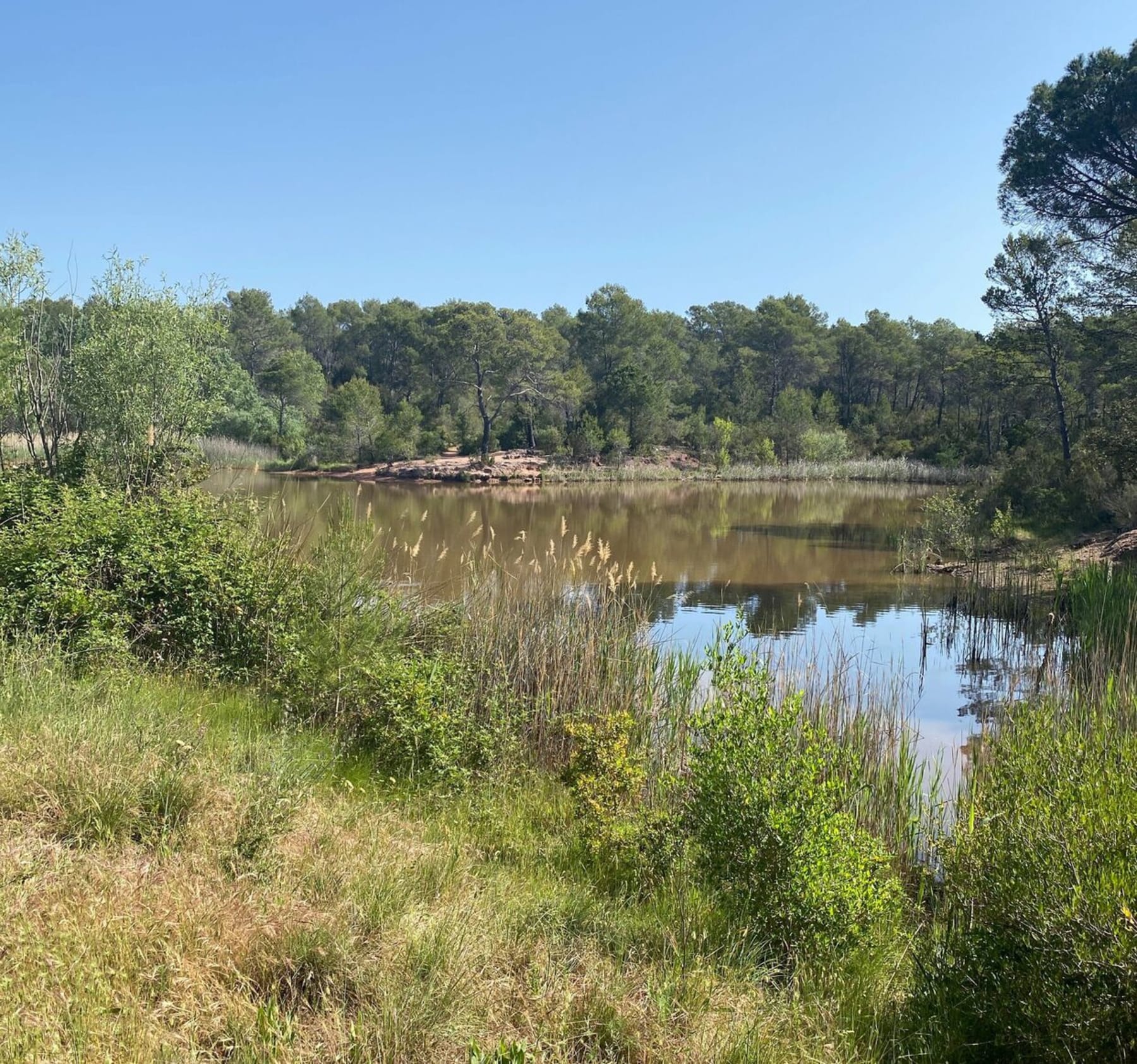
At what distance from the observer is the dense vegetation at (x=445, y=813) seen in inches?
102

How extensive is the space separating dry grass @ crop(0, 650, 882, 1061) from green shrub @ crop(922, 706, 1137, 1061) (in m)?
0.49

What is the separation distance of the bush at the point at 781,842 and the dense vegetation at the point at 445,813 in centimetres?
2

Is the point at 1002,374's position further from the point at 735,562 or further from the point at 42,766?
the point at 42,766

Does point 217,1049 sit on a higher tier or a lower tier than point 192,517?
lower

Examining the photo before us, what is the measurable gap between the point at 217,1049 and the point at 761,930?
203 cm

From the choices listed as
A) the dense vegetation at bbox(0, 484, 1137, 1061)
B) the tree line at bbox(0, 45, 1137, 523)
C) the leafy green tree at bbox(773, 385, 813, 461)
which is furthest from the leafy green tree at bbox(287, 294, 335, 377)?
the dense vegetation at bbox(0, 484, 1137, 1061)

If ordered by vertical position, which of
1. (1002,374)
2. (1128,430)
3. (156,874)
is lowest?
(156,874)

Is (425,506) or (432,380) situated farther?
(432,380)

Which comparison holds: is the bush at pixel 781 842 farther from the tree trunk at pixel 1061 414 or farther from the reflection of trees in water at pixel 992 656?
the tree trunk at pixel 1061 414

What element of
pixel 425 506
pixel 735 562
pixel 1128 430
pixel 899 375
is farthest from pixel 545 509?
pixel 899 375

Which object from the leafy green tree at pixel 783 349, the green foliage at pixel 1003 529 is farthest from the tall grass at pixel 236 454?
the leafy green tree at pixel 783 349

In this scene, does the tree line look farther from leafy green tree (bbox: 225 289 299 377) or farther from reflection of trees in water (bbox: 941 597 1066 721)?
reflection of trees in water (bbox: 941 597 1066 721)

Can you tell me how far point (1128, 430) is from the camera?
1791 cm

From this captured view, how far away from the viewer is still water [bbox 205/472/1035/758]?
9836 mm
